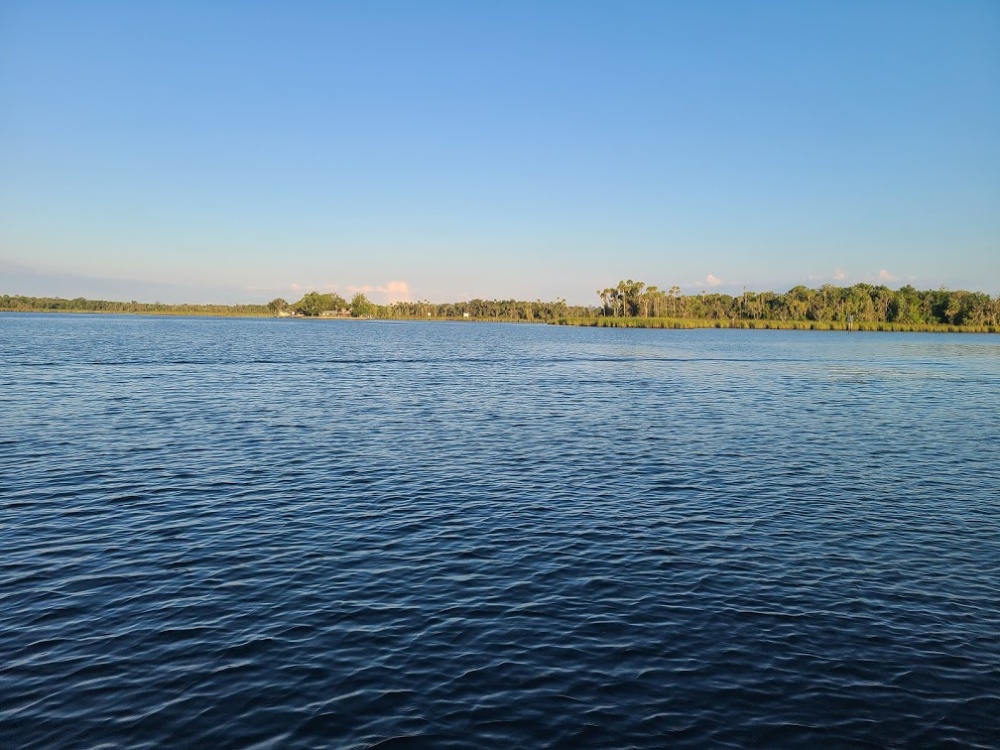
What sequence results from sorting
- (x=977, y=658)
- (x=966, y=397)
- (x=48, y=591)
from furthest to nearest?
(x=966, y=397), (x=48, y=591), (x=977, y=658)

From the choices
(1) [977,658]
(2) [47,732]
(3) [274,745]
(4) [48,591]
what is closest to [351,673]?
(3) [274,745]

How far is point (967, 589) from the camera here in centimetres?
1744

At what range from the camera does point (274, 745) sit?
1080 cm

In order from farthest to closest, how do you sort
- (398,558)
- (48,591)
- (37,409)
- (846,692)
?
(37,409)
(398,558)
(48,591)
(846,692)

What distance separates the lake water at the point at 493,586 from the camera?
11.8 meters

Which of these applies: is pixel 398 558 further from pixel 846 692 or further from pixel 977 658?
pixel 977 658

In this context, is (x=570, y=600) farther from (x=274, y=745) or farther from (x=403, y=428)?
(x=403, y=428)

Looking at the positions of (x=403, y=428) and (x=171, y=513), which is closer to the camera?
(x=171, y=513)

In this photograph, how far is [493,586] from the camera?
1725 centimetres

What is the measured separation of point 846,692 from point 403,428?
30.6 metres

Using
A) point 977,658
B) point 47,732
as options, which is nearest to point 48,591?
point 47,732

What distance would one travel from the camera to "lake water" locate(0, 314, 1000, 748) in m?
11.8

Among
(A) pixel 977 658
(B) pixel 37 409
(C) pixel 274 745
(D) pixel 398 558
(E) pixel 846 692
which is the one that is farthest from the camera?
(B) pixel 37 409

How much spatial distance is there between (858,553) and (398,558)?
13081 millimetres
